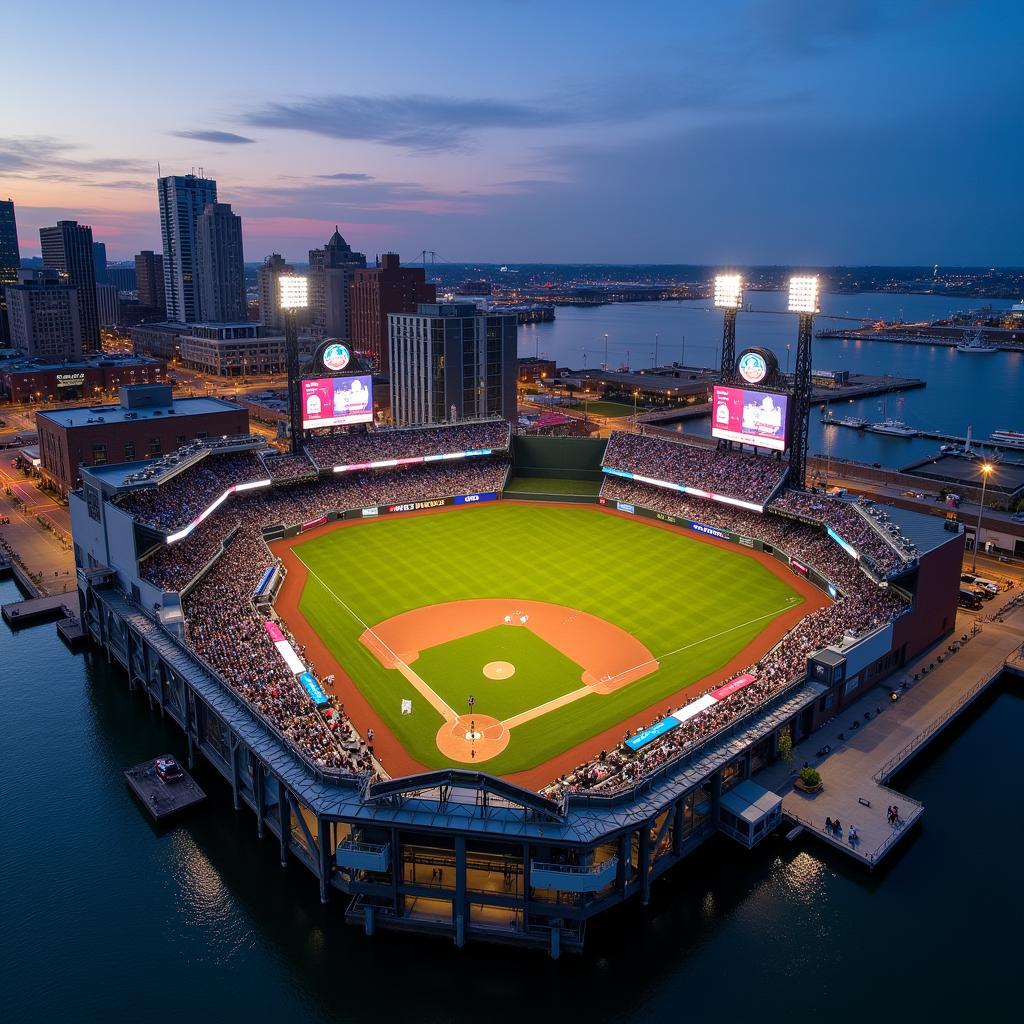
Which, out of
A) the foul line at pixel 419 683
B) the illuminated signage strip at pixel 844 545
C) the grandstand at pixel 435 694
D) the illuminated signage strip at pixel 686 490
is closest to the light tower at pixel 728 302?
the grandstand at pixel 435 694

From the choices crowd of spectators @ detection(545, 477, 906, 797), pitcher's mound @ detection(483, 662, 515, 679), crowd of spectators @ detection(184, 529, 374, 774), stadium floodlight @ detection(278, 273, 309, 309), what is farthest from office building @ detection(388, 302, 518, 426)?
pitcher's mound @ detection(483, 662, 515, 679)

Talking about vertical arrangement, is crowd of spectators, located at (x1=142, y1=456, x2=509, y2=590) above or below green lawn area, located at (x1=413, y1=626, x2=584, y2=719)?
above

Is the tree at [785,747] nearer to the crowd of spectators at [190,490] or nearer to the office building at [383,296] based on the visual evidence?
the crowd of spectators at [190,490]

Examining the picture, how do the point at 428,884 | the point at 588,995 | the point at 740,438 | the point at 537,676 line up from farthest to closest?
the point at 740,438, the point at 537,676, the point at 428,884, the point at 588,995

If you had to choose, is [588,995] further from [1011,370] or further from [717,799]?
[1011,370]

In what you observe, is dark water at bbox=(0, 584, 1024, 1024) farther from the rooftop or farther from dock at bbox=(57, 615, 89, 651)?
the rooftop

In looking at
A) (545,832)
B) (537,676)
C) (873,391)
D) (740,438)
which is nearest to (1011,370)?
(873,391)
